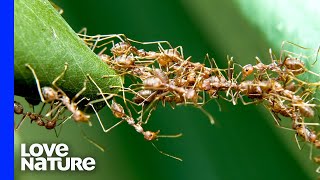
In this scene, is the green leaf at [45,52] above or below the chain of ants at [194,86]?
below

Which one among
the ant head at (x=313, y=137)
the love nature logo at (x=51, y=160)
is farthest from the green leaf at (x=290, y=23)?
the love nature logo at (x=51, y=160)

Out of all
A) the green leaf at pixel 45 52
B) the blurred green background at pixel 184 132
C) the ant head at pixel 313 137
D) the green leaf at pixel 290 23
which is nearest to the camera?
the green leaf at pixel 45 52

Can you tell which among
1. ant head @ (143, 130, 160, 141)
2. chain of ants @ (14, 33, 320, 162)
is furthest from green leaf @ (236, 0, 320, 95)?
ant head @ (143, 130, 160, 141)

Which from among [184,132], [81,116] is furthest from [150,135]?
[81,116]

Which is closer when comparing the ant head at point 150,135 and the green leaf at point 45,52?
the green leaf at point 45,52

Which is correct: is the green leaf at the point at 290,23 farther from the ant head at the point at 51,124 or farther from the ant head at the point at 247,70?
the ant head at the point at 51,124

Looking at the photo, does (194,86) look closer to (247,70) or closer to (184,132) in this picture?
(247,70)
